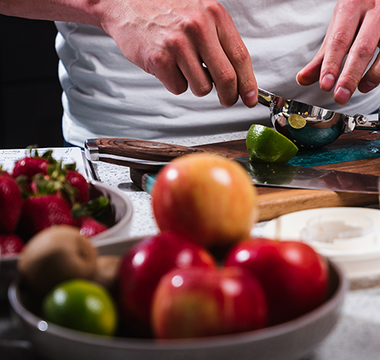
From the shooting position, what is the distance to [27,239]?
19.3 inches

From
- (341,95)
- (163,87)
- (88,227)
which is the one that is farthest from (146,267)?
(163,87)

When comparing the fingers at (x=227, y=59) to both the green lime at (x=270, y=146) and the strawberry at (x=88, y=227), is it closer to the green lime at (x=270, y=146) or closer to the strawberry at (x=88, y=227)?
the green lime at (x=270, y=146)

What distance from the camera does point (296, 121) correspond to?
1035 mm

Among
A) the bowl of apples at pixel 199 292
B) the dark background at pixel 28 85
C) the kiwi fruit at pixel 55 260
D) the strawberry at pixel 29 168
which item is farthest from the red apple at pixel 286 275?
the dark background at pixel 28 85

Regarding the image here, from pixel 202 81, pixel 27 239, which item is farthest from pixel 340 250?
pixel 202 81

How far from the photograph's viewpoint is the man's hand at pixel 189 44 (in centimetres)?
95

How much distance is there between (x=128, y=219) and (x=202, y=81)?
550 mm

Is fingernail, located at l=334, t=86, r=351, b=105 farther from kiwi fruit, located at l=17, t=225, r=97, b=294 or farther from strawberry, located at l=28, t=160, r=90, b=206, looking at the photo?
kiwi fruit, located at l=17, t=225, r=97, b=294

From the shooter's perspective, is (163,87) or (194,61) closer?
(194,61)

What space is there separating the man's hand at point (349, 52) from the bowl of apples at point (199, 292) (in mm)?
770

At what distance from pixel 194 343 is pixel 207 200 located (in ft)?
0.44

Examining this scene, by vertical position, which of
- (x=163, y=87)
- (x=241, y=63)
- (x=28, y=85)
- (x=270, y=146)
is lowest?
(x=28, y=85)

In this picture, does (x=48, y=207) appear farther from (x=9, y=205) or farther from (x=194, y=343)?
(x=194, y=343)

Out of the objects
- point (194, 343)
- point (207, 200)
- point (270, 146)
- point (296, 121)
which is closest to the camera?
point (194, 343)
